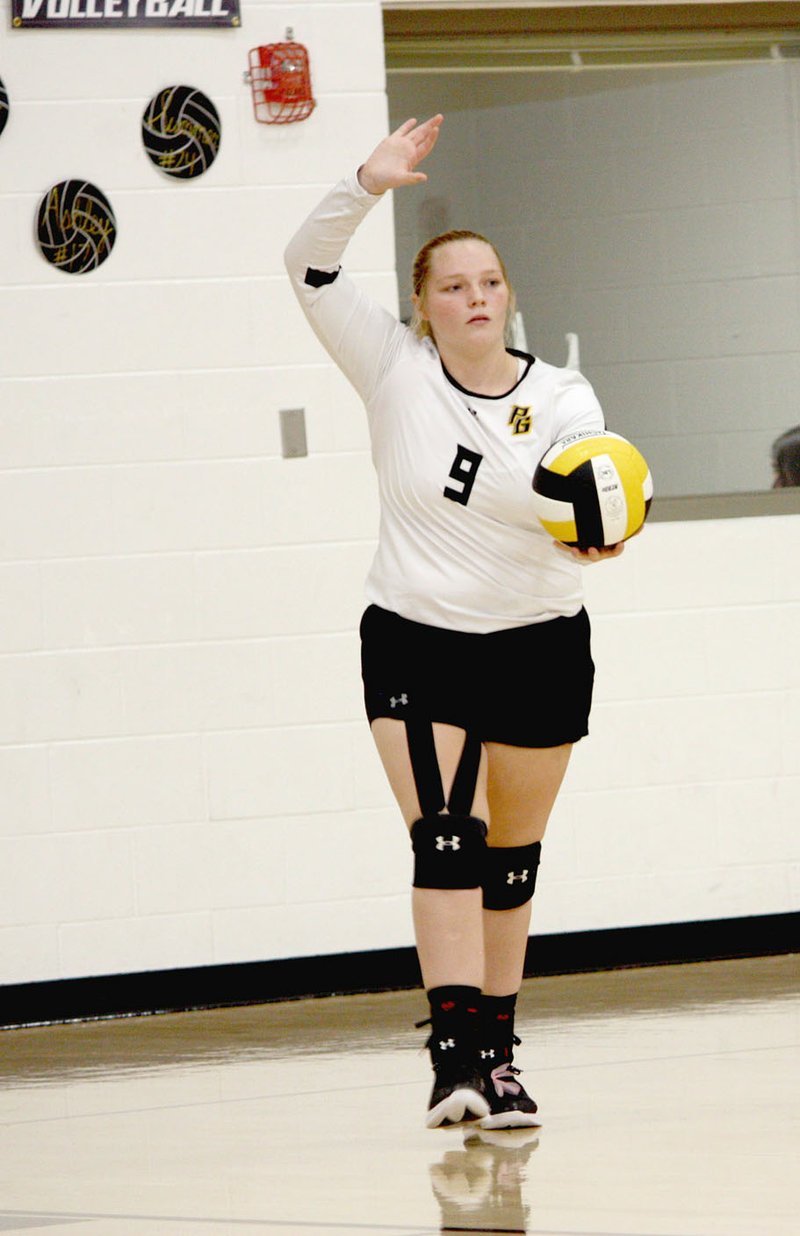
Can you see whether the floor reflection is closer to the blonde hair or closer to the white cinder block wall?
the blonde hair

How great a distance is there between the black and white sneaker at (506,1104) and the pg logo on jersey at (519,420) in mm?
1115

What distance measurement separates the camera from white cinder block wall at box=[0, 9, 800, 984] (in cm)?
461

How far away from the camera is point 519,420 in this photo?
308cm

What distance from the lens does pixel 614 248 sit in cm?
502

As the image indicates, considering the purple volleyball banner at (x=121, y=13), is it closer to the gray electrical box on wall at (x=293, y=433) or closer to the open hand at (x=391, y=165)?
the gray electrical box on wall at (x=293, y=433)

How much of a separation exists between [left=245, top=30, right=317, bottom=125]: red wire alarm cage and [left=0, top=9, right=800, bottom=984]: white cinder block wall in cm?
4

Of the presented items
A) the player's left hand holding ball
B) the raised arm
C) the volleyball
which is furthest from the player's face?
the player's left hand holding ball

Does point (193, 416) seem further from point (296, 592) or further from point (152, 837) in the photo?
point (152, 837)

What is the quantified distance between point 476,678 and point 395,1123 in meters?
0.81

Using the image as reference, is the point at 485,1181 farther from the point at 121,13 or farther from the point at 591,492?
the point at 121,13

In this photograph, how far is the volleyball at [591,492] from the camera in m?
2.86

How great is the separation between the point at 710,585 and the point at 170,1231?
2.95 meters

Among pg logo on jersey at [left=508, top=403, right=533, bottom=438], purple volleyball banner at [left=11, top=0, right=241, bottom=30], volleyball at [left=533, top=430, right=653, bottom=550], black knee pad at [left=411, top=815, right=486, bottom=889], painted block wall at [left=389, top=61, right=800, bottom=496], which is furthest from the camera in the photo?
painted block wall at [left=389, top=61, right=800, bottom=496]

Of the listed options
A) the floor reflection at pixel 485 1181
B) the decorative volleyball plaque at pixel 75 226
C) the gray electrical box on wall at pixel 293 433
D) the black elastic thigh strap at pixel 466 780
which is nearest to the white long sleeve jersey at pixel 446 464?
the black elastic thigh strap at pixel 466 780
